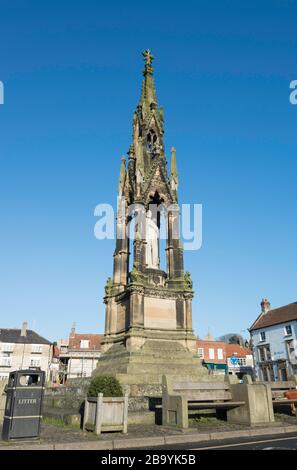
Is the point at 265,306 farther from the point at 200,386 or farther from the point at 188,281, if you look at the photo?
the point at 200,386

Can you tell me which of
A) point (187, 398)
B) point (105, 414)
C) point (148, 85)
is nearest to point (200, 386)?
point (187, 398)

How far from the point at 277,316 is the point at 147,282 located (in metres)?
33.8

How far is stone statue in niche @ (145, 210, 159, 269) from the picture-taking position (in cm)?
2114

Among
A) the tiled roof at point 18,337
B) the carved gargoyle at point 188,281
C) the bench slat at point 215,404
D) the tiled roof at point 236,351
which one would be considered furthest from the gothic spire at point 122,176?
the tiled roof at point 236,351

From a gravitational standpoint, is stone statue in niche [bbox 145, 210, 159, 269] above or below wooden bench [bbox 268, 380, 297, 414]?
above

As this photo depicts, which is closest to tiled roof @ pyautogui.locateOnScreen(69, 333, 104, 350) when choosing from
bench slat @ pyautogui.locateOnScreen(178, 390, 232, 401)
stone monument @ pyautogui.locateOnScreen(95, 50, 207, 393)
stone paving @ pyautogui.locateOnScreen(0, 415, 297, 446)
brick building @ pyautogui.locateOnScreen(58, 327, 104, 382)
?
brick building @ pyautogui.locateOnScreen(58, 327, 104, 382)

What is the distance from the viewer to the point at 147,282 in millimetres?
19703

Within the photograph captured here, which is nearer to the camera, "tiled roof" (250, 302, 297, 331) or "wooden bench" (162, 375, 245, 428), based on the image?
"wooden bench" (162, 375, 245, 428)

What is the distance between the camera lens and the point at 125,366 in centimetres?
1577

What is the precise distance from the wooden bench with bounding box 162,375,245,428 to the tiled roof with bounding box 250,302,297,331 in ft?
112

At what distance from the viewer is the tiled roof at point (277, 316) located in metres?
44.6

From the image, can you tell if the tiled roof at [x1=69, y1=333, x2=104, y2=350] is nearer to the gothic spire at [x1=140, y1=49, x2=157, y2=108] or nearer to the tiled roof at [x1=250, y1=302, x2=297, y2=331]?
the tiled roof at [x1=250, y1=302, x2=297, y2=331]

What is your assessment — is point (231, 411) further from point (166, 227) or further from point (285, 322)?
point (285, 322)

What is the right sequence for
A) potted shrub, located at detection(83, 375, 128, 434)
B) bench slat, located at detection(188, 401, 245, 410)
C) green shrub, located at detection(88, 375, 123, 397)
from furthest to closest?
1. green shrub, located at detection(88, 375, 123, 397)
2. bench slat, located at detection(188, 401, 245, 410)
3. potted shrub, located at detection(83, 375, 128, 434)
